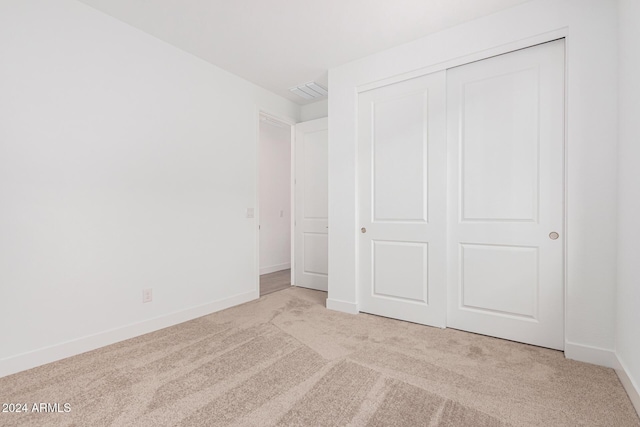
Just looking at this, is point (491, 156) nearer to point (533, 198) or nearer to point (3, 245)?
point (533, 198)

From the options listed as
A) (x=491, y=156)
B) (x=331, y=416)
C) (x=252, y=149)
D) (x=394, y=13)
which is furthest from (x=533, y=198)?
(x=252, y=149)

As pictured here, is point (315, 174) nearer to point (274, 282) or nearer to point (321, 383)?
point (274, 282)

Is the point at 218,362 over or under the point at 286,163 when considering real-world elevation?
under

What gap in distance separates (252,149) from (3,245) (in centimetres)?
235

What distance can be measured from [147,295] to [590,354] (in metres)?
3.44

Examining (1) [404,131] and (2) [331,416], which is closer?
(2) [331,416]

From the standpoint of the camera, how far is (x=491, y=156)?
2439 mm

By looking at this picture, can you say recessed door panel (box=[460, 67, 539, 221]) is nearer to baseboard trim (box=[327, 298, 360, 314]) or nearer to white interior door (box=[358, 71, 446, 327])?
white interior door (box=[358, 71, 446, 327])

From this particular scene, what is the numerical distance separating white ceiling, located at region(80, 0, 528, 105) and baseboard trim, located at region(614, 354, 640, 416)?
8.53 feet

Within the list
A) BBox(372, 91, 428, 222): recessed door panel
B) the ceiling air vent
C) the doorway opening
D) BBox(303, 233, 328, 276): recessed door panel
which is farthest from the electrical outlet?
the ceiling air vent

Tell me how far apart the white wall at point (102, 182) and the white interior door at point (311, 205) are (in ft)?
3.89

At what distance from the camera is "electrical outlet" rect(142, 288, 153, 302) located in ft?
8.52

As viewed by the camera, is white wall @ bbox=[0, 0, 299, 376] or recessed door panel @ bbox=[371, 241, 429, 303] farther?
recessed door panel @ bbox=[371, 241, 429, 303]

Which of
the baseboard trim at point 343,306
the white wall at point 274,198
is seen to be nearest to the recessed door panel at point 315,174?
the baseboard trim at point 343,306
